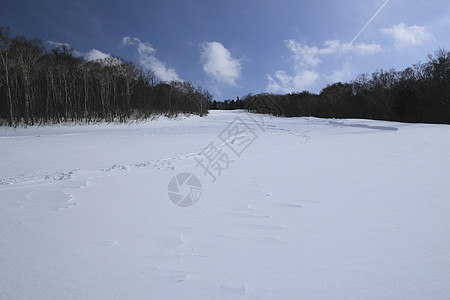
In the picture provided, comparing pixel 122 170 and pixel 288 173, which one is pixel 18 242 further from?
pixel 288 173

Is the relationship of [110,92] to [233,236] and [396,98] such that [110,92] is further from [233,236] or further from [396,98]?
[396,98]

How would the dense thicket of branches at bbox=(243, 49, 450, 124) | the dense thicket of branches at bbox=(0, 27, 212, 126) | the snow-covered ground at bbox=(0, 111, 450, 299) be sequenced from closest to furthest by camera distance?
1. the snow-covered ground at bbox=(0, 111, 450, 299)
2. the dense thicket of branches at bbox=(0, 27, 212, 126)
3. the dense thicket of branches at bbox=(243, 49, 450, 124)

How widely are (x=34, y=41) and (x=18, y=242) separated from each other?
33.0 m

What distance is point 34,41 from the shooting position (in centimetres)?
2484

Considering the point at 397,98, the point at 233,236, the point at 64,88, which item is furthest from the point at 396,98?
the point at 64,88

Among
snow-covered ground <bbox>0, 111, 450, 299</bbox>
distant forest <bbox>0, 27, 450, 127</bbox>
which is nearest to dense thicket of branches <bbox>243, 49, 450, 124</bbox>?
distant forest <bbox>0, 27, 450, 127</bbox>

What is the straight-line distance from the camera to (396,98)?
34188mm

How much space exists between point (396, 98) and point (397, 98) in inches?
11.7

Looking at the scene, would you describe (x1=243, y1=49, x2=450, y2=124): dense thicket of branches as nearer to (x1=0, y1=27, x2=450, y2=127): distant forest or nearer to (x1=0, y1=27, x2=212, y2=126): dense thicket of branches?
(x1=0, y1=27, x2=450, y2=127): distant forest

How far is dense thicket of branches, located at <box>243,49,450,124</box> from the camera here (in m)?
27.6

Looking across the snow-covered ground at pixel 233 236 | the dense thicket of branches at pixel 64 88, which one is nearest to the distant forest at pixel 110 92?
the dense thicket of branches at pixel 64 88

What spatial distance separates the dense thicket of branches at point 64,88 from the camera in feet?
72.5

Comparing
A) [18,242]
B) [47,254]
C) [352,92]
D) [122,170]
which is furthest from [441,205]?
[352,92]

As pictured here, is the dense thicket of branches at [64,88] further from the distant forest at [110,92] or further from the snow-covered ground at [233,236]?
the snow-covered ground at [233,236]
